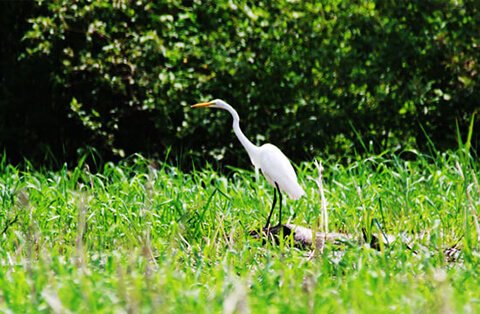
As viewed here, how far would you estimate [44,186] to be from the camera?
19.4 feet

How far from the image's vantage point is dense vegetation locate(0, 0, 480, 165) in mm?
7977

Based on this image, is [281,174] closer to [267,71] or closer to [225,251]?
[225,251]

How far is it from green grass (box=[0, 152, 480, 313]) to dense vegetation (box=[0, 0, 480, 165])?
1.34 metres

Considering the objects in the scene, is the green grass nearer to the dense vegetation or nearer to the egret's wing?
the egret's wing

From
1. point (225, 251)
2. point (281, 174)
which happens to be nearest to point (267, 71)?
point (281, 174)

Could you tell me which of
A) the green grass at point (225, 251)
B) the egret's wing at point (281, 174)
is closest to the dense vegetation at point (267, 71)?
the green grass at point (225, 251)

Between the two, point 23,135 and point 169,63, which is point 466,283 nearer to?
point 169,63

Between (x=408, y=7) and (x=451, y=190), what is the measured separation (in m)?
2.70

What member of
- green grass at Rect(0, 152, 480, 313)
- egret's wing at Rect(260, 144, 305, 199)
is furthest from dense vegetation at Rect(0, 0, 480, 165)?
egret's wing at Rect(260, 144, 305, 199)

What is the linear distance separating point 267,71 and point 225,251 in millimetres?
3821

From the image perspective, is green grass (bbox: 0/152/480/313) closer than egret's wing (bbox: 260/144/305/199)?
Yes

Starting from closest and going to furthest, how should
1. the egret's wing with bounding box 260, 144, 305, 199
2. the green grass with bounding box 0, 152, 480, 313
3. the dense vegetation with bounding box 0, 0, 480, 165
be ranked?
1. the green grass with bounding box 0, 152, 480, 313
2. the egret's wing with bounding box 260, 144, 305, 199
3. the dense vegetation with bounding box 0, 0, 480, 165

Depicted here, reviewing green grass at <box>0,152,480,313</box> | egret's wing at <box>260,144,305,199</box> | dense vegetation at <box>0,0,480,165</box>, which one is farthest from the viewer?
dense vegetation at <box>0,0,480,165</box>

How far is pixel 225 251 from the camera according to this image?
4582 millimetres
